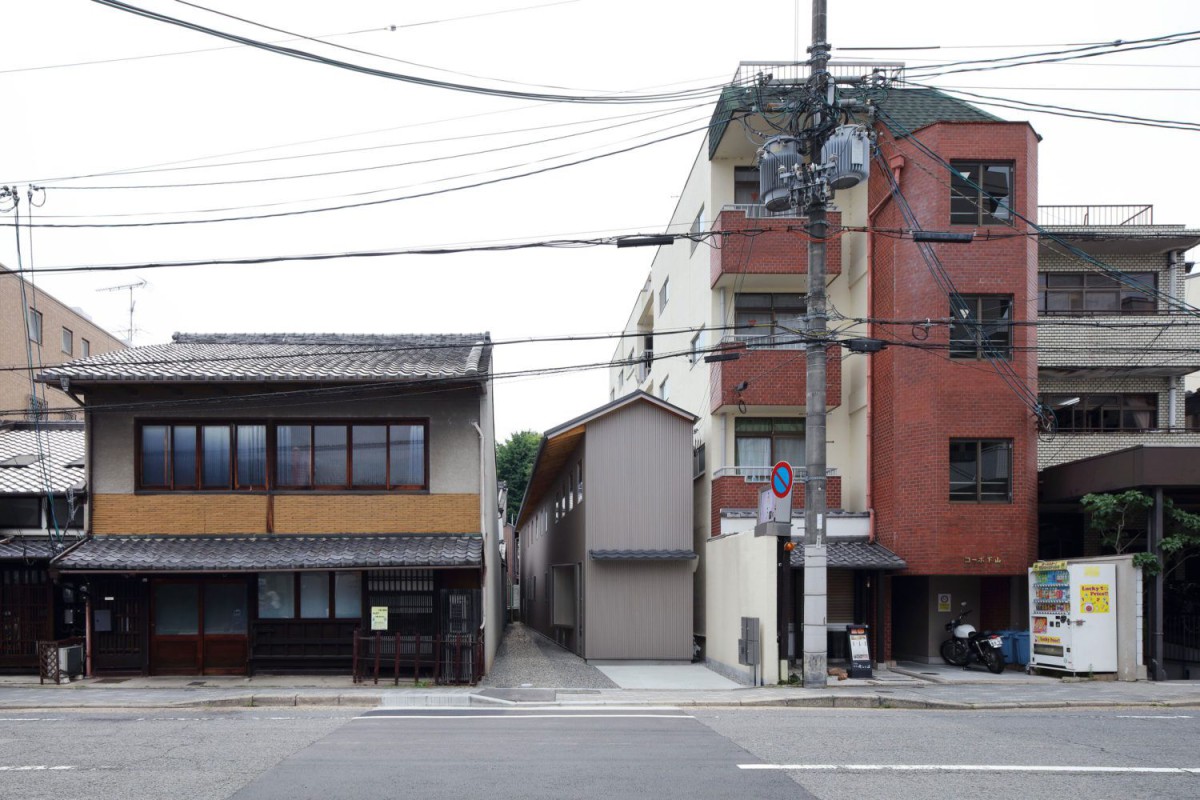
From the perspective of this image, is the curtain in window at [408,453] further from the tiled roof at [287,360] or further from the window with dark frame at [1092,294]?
the window with dark frame at [1092,294]

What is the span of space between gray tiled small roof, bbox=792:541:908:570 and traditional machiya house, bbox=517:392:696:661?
10.6 feet

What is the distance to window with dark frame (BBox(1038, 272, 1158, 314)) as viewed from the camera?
30.3m

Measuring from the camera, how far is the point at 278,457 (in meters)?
21.4

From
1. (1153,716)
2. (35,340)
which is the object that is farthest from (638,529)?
(35,340)

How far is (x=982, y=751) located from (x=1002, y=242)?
49.2 feet

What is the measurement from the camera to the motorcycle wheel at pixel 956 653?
913 inches

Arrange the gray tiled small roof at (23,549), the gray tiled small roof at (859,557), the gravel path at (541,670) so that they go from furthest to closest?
the gray tiled small roof at (859,557)
the gray tiled small roof at (23,549)
the gravel path at (541,670)

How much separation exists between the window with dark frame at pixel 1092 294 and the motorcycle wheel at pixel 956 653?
11.8m

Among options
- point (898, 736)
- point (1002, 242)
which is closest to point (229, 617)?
point (898, 736)

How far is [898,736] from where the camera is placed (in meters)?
13.0

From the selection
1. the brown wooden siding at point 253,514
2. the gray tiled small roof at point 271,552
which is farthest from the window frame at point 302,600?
the brown wooden siding at point 253,514

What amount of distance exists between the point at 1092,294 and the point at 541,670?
20365mm

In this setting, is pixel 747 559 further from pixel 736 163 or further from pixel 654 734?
pixel 736 163

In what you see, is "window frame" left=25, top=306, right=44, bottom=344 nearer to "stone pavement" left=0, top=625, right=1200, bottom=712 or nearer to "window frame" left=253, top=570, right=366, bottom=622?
"stone pavement" left=0, top=625, right=1200, bottom=712
